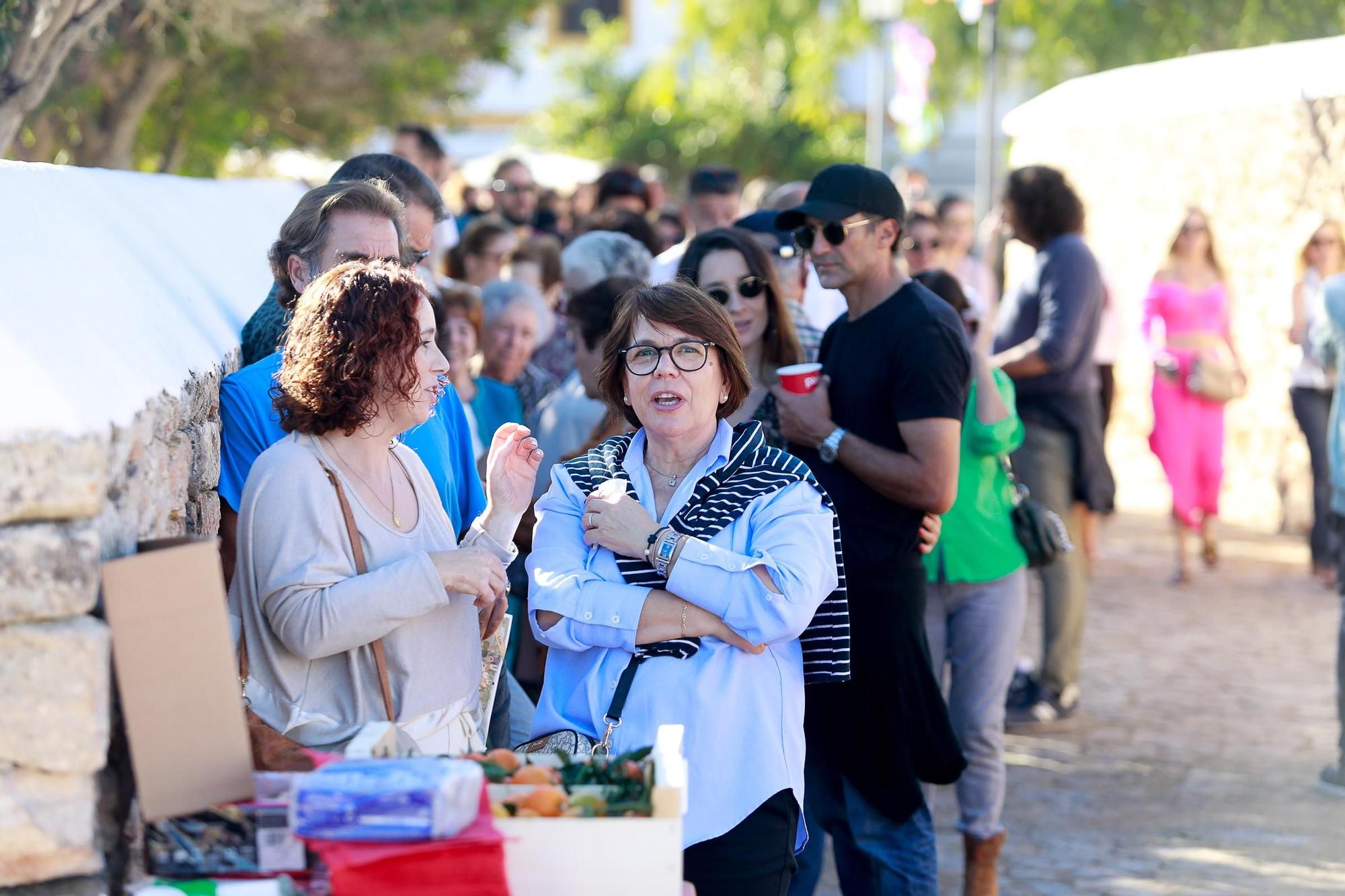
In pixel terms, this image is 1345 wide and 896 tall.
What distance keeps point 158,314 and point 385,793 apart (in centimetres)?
141

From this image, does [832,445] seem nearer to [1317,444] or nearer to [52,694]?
[52,694]

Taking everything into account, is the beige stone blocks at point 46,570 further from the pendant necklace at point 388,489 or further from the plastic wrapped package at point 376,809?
the pendant necklace at point 388,489

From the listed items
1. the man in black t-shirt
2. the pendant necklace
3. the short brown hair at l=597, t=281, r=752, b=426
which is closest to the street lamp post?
the man in black t-shirt

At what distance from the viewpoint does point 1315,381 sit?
9.70 metres

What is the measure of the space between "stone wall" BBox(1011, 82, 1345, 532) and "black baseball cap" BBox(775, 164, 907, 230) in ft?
20.9

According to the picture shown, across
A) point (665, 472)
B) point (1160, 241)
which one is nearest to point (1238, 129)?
point (1160, 241)

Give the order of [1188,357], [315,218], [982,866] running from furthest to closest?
[1188,357], [982,866], [315,218]

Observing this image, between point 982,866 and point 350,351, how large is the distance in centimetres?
299

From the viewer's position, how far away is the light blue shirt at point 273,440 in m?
3.17

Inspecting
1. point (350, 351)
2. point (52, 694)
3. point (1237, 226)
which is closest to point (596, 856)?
point (52, 694)

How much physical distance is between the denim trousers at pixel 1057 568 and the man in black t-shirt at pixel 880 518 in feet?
9.73

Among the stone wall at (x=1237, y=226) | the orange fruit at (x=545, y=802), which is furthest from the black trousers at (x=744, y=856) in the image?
the stone wall at (x=1237, y=226)

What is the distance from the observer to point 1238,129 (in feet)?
38.6

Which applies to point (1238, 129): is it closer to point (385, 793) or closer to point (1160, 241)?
point (1160, 241)
